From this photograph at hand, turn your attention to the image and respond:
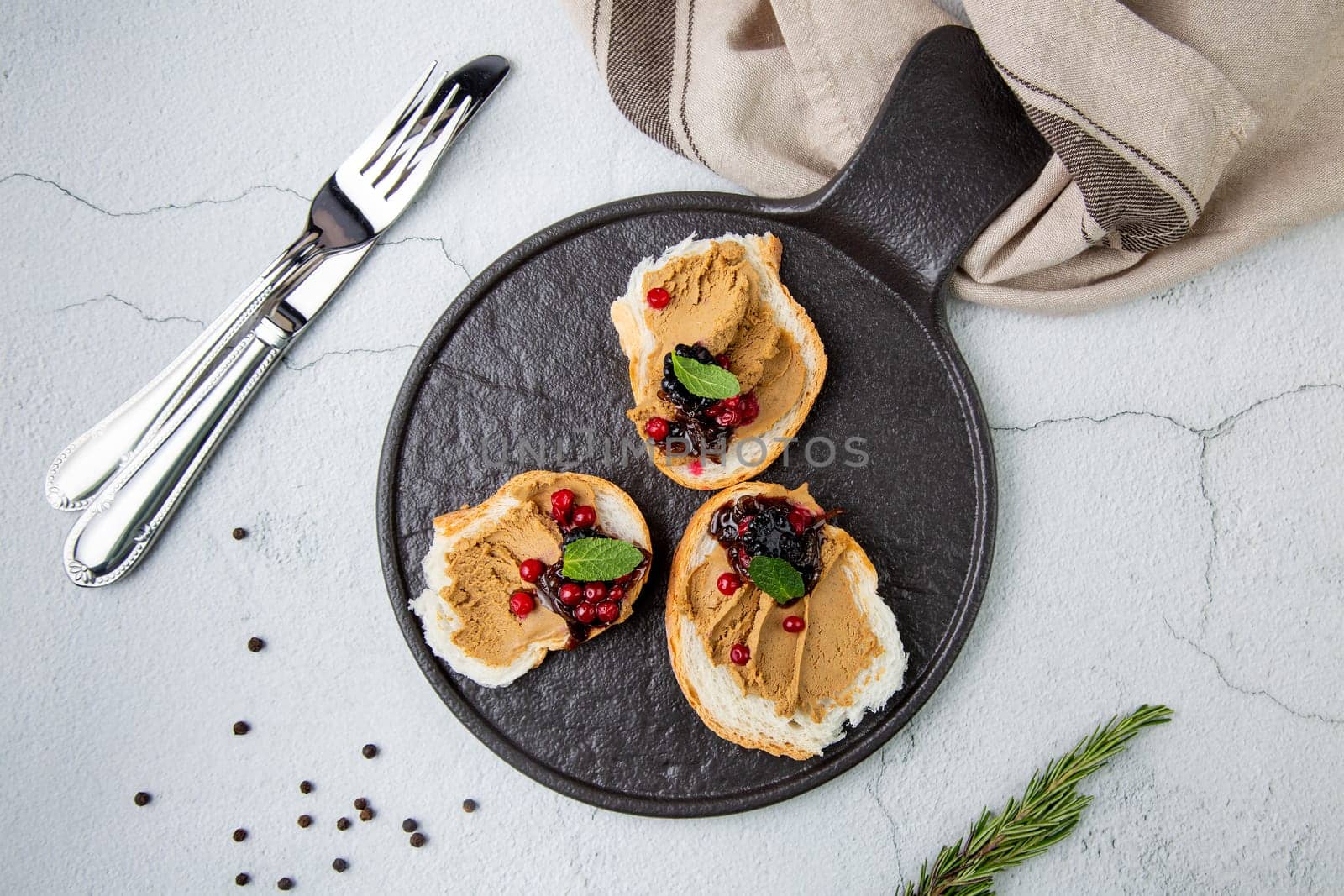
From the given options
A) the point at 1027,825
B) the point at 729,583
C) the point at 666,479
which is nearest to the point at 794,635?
the point at 729,583

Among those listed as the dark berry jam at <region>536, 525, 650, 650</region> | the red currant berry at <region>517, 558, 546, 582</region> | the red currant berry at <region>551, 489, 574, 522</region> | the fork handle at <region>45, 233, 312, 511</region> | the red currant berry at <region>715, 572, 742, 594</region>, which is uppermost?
the fork handle at <region>45, 233, 312, 511</region>

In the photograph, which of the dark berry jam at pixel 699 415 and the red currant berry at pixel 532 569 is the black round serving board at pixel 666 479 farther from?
the red currant berry at pixel 532 569

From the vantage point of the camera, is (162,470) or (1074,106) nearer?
(1074,106)

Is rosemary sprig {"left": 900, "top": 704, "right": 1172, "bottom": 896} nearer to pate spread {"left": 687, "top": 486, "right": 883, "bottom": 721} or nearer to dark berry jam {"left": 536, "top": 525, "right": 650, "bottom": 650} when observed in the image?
pate spread {"left": 687, "top": 486, "right": 883, "bottom": 721}

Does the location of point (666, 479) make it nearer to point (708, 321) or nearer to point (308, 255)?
point (708, 321)

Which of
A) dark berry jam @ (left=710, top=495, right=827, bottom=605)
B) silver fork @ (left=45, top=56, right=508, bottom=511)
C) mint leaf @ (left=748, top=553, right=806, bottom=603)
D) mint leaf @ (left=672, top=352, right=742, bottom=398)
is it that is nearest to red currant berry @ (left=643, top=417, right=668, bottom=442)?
mint leaf @ (left=672, top=352, right=742, bottom=398)

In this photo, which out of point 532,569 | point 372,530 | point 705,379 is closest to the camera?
point 705,379

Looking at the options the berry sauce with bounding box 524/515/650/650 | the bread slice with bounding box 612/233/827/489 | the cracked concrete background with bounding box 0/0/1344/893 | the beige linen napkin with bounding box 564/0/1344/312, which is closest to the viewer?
the beige linen napkin with bounding box 564/0/1344/312

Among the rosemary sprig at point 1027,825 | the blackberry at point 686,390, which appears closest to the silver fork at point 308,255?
the blackberry at point 686,390
